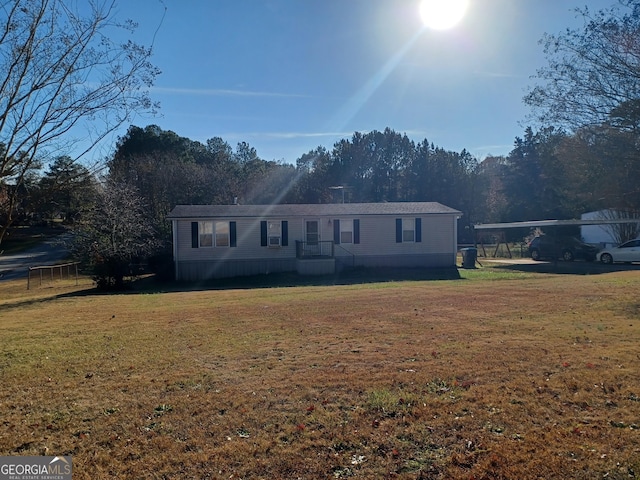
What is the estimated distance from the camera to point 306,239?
79.8 ft

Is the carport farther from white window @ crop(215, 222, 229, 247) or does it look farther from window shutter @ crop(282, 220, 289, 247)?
white window @ crop(215, 222, 229, 247)

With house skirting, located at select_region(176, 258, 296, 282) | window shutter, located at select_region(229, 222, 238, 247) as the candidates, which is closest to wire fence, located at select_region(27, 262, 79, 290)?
house skirting, located at select_region(176, 258, 296, 282)

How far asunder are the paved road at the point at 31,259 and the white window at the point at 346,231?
1769 cm

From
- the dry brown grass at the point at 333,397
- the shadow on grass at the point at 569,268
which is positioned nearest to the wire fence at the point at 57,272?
the dry brown grass at the point at 333,397

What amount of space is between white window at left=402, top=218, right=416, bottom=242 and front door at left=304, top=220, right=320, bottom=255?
15.1 ft

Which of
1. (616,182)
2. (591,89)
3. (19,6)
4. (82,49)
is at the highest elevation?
(591,89)

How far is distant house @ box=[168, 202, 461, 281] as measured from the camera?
23.2 meters

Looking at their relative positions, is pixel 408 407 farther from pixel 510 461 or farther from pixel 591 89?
pixel 591 89

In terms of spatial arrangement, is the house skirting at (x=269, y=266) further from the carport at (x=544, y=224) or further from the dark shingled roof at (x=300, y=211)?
the carport at (x=544, y=224)

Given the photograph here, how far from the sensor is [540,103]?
1442cm

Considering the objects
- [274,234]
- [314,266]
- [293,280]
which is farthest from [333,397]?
[274,234]

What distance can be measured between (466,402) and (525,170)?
48765 mm

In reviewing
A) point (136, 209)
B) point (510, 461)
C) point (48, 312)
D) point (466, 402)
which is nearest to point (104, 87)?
point (466, 402)

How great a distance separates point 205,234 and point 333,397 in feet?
64.1
